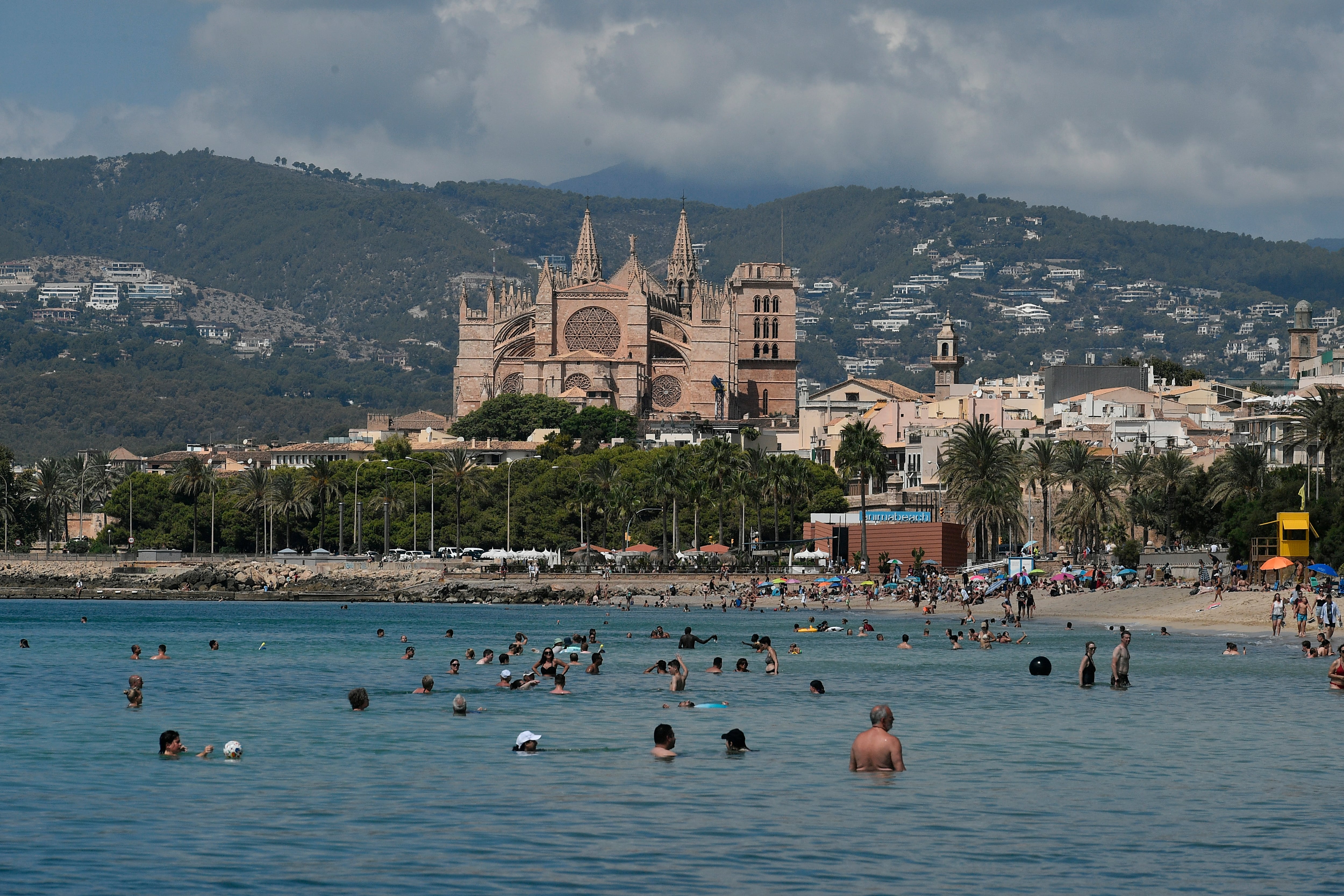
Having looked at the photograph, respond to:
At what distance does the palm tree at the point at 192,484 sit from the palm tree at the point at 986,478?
59.5 metres

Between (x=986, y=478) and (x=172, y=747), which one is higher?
(x=986, y=478)

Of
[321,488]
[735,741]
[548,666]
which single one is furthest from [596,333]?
[735,741]

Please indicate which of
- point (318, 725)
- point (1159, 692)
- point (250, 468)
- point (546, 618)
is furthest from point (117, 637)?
point (250, 468)

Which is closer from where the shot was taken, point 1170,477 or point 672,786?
point 672,786

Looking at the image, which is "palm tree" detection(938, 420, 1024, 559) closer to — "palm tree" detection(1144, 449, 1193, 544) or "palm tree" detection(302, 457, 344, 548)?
"palm tree" detection(1144, 449, 1193, 544)

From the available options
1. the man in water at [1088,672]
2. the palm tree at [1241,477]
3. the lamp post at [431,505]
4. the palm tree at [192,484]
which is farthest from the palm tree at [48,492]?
the man in water at [1088,672]

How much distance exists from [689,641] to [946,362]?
142 meters

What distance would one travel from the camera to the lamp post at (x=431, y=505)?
124 metres

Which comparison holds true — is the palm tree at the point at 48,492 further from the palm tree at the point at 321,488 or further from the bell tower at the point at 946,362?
the bell tower at the point at 946,362

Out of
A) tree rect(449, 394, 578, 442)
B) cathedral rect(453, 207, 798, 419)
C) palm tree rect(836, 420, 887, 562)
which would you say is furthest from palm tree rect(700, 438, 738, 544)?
cathedral rect(453, 207, 798, 419)

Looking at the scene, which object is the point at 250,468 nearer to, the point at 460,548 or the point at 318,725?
the point at 460,548

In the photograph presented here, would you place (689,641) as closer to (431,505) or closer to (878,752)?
(878,752)

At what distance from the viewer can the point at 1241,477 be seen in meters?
95.0

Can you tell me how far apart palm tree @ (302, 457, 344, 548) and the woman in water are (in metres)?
85.7
